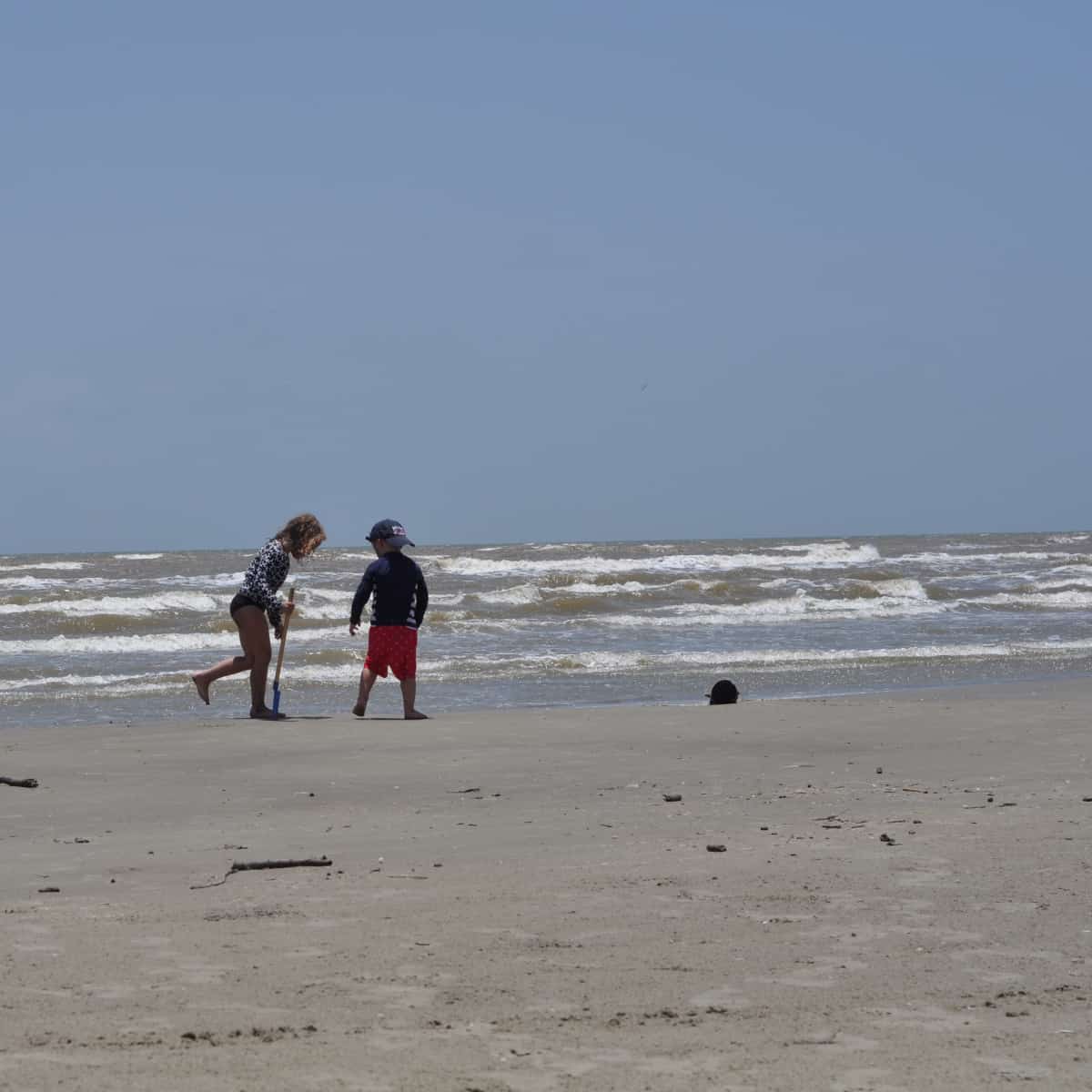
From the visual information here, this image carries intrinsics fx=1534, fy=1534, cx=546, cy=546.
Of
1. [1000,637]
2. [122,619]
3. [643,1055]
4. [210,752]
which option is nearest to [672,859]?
[643,1055]

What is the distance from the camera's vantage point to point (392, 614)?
11281 millimetres

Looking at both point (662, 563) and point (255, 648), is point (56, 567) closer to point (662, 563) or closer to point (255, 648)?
point (662, 563)

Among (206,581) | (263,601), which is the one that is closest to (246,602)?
(263,601)

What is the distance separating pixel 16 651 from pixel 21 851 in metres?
14.5

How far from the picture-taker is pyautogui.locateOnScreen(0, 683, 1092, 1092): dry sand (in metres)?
3.21

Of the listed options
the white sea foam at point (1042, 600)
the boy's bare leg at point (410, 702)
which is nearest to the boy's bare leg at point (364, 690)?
the boy's bare leg at point (410, 702)

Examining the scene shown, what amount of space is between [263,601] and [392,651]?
101 centimetres

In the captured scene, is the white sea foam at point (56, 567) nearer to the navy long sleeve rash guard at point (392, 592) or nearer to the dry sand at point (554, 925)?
the navy long sleeve rash guard at point (392, 592)

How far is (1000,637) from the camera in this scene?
19.6 meters

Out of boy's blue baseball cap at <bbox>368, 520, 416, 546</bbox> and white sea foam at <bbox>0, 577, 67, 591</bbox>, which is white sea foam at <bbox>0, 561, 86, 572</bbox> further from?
boy's blue baseball cap at <bbox>368, 520, 416, 546</bbox>

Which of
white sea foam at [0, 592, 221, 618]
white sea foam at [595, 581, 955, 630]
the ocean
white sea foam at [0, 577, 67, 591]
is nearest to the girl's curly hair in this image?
the ocean

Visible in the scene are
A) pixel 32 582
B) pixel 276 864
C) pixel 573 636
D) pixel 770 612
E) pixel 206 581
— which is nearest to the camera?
pixel 276 864

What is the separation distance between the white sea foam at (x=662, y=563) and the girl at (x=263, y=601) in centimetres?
2562

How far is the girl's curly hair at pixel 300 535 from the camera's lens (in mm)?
11203
